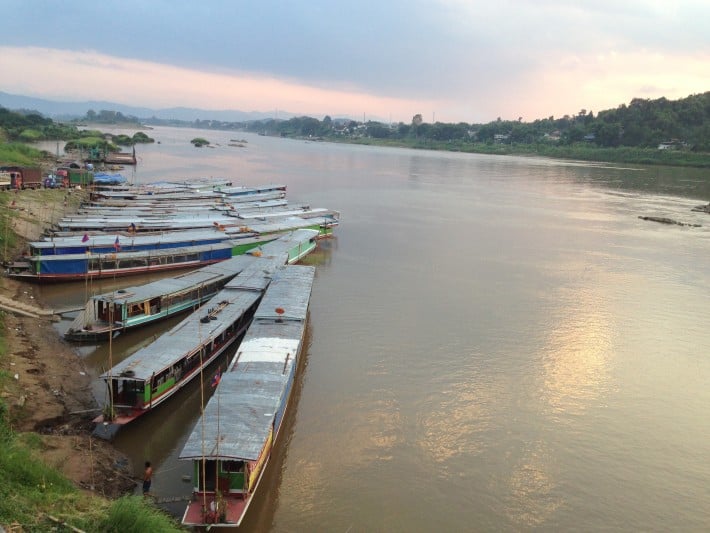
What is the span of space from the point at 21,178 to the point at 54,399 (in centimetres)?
2890

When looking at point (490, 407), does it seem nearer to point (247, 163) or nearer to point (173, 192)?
point (173, 192)

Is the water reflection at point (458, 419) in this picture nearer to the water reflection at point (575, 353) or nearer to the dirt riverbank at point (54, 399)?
the water reflection at point (575, 353)

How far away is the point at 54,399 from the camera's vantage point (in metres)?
13.4

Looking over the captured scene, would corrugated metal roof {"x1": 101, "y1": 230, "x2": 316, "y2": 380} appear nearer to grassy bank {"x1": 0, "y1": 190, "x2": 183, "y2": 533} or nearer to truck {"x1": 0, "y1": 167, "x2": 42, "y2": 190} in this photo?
grassy bank {"x1": 0, "y1": 190, "x2": 183, "y2": 533}

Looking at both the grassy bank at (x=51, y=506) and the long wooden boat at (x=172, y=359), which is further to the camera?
the long wooden boat at (x=172, y=359)

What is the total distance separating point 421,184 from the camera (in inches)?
2638

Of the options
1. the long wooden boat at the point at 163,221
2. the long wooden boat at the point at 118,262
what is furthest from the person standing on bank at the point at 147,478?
the long wooden boat at the point at 163,221

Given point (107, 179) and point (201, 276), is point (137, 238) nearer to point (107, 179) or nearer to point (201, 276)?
point (201, 276)

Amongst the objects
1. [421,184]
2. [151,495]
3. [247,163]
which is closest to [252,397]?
[151,495]

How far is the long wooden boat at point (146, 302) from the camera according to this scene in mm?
17469

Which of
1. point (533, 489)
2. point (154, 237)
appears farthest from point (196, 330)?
point (154, 237)

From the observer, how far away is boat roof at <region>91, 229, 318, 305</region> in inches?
714

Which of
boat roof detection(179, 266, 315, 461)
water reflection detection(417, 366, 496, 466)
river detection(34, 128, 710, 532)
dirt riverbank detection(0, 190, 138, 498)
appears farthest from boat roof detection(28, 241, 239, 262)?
water reflection detection(417, 366, 496, 466)

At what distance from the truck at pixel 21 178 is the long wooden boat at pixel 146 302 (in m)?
20.9
